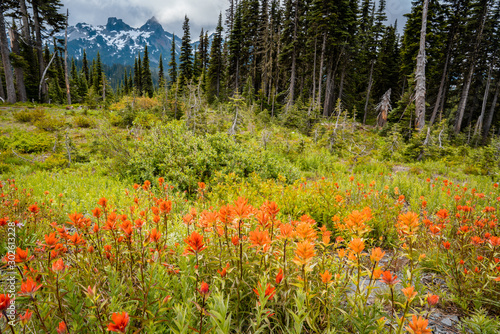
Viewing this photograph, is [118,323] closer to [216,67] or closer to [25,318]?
[25,318]

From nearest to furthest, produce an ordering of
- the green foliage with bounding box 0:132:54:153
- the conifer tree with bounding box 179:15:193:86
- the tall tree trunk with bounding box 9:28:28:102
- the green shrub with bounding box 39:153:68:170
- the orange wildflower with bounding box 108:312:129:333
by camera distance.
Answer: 1. the orange wildflower with bounding box 108:312:129:333
2. the green shrub with bounding box 39:153:68:170
3. the green foliage with bounding box 0:132:54:153
4. the tall tree trunk with bounding box 9:28:28:102
5. the conifer tree with bounding box 179:15:193:86

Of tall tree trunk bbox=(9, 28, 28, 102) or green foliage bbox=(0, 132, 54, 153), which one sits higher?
tall tree trunk bbox=(9, 28, 28, 102)

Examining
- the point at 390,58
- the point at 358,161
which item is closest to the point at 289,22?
the point at 390,58

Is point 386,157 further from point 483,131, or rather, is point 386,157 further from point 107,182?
point 483,131

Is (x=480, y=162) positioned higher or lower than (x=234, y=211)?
lower

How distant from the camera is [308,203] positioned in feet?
13.6

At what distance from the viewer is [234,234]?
73.4 inches

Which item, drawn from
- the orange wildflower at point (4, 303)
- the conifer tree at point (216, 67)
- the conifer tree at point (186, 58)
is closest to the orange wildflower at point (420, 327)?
the orange wildflower at point (4, 303)

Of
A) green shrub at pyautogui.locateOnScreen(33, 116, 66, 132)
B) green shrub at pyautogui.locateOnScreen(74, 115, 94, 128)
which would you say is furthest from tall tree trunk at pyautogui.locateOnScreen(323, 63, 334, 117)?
green shrub at pyautogui.locateOnScreen(33, 116, 66, 132)

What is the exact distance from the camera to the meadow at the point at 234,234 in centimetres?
135

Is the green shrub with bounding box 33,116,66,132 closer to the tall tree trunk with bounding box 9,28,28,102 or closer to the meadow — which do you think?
the meadow

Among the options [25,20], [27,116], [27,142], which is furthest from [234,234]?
[25,20]

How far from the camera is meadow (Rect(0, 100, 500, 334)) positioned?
4.44 feet

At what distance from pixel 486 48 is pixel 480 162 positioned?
2481cm
